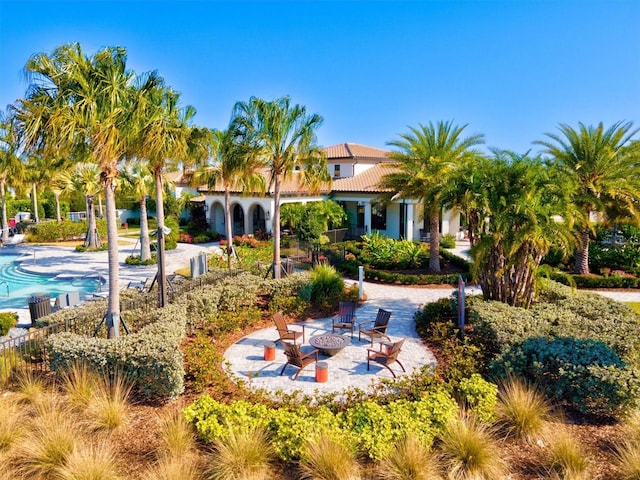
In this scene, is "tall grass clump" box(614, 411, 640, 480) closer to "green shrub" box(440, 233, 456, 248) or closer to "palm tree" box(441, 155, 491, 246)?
"palm tree" box(441, 155, 491, 246)

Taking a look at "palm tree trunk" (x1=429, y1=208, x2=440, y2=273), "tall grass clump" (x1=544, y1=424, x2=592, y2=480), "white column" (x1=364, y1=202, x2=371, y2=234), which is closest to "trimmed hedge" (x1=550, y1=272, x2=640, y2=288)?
"palm tree trunk" (x1=429, y1=208, x2=440, y2=273)

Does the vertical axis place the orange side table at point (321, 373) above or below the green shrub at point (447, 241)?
below

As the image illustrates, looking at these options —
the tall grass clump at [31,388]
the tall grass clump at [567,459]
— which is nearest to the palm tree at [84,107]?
the tall grass clump at [31,388]

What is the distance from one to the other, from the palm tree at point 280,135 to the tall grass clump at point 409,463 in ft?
36.9

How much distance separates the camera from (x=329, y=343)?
37.9 ft

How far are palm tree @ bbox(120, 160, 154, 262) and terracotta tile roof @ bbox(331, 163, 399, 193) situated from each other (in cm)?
1316

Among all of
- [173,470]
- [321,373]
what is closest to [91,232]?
[321,373]

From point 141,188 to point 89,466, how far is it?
21.1 m

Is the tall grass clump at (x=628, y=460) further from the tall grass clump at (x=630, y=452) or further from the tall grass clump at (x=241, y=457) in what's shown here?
the tall grass clump at (x=241, y=457)

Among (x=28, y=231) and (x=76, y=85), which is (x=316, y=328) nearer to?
(x=76, y=85)

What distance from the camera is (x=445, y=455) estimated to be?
23.3ft

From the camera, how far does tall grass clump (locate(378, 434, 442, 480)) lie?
21.6 ft

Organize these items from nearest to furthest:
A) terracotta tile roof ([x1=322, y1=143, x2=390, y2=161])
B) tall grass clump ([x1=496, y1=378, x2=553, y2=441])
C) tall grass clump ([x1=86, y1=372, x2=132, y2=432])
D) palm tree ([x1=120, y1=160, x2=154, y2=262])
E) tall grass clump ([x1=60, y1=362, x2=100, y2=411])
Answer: tall grass clump ([x1=496, y1=378, x2=553, y2=441])
tall grass clump ([x1=86, y1=372, x2=132, y2=432])
tall grass clump ([x1=60, y1=362, x2=100, y2=411])
palm tree ([x1=120, y1=160, x2=154, y2=262])
terracotta tile roof ([x1=322, y1=143, x2=390, y2=161])

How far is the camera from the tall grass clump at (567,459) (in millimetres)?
6582
